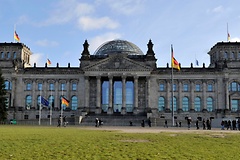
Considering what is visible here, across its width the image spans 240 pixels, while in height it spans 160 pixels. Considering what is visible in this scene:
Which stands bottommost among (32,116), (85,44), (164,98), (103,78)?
(32,116)

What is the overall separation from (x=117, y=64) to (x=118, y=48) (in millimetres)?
17724

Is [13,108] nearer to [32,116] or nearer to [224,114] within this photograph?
[32,116]

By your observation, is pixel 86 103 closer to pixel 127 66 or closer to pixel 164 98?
pixel 127 66

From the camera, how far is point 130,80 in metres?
89.6

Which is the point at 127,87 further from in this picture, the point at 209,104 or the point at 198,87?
the point at 209,104

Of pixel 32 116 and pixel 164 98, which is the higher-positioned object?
pixel 164 98

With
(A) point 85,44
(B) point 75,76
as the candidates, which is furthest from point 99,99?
(A) point 85,44

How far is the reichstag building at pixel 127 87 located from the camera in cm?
8750

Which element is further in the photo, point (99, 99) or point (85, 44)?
point (85, 44)

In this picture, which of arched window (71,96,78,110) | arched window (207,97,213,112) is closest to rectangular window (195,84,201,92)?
arched window (207,97,213,112)

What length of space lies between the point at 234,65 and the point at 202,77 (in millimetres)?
10560

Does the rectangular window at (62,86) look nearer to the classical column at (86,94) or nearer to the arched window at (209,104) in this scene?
the classical column at (86,94)

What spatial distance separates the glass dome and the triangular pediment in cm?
1448

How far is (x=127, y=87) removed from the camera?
89562 mm
